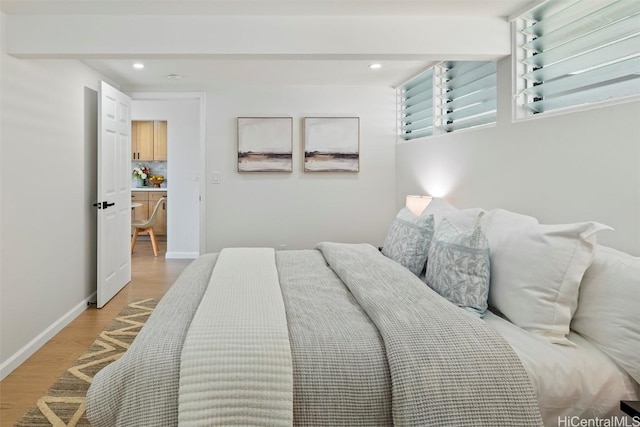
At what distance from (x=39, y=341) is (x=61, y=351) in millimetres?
202

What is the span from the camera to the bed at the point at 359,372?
4.47ft

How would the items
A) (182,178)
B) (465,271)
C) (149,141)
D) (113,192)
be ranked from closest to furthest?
(465,271)
(113,192)
(182,178)
(149,141)

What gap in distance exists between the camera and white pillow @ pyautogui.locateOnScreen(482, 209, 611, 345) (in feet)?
5.47

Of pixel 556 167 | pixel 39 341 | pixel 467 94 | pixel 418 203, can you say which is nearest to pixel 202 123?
pixel 418 203

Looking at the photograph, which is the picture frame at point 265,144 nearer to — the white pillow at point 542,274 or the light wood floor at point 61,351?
the light wood floor at point 61,351

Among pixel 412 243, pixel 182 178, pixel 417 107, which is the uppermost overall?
pixel 417 107

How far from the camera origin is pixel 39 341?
9.99ft

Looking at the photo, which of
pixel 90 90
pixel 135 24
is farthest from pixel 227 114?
pixel 135 24

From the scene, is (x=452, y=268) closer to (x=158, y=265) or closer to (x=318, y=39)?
(x=318, y=39)

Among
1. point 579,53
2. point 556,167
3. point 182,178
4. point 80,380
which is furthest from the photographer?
point 182,178

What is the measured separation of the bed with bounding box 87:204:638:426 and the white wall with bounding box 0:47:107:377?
171cm

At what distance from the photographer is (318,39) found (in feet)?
9.09

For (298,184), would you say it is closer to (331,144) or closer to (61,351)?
(331,144)

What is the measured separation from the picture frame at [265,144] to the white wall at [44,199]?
152 cm
